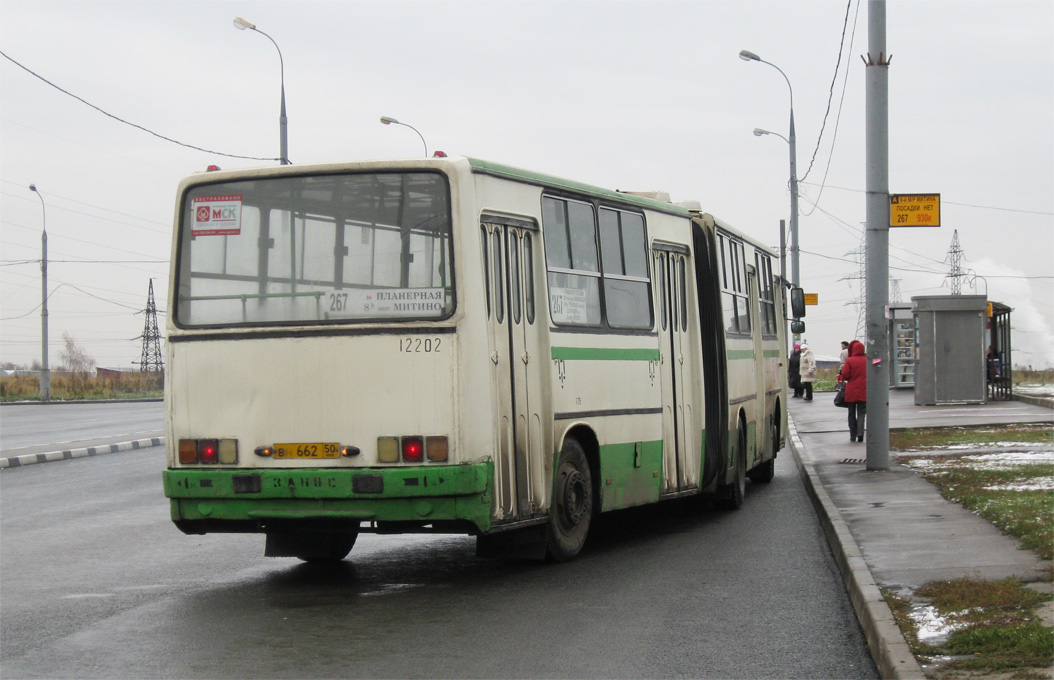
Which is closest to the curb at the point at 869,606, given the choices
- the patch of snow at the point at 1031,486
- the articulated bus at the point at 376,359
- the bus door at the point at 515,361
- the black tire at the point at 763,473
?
the patch of snow at the point at 1031,486

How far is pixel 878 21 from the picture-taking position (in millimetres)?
16797

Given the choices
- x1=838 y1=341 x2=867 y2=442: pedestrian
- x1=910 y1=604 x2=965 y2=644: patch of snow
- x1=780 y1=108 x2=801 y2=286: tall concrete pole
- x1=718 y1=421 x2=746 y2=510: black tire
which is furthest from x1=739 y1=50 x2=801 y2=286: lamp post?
x1=910 y1=604 x2=965 y2=644: patch of snow

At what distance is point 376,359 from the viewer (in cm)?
895

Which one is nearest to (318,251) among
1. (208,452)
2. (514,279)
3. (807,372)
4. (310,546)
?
(514,279)

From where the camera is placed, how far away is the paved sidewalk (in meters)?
7.46

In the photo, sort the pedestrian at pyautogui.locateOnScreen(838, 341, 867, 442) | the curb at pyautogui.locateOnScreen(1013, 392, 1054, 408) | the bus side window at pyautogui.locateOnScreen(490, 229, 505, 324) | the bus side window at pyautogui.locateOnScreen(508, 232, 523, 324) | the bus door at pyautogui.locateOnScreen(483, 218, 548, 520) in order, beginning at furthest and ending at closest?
the curb at pyautogui.locateOnScreen(1013, 392, 1054, 408) < the pedestrian at pyautogui.locateOnScreen(838, 341, 867, 442) < the bus side window at pyautogui.locateOnScreen(508, 232, 523, 324) < the bus side window at pyautogui.locateOnScreen(490, 229, 505, 324) < the bus door at pyautogui.locateOnScreen(483, 218, 548, 520)

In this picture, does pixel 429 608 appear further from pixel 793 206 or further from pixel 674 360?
pixel 793 206

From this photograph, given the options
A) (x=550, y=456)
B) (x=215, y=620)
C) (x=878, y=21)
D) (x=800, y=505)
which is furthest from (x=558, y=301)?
(x=878, y=21)

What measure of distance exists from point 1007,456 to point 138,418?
26.1 m

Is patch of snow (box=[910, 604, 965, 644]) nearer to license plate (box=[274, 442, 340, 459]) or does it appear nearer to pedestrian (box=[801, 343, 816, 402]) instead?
license plate (box=[274, 442, 340, 459])

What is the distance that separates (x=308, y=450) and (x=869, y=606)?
3774 mm

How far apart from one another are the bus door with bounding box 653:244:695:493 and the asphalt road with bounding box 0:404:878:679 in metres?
0.69

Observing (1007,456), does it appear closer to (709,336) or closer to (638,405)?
(709,336)

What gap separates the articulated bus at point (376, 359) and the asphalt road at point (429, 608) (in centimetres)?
49
